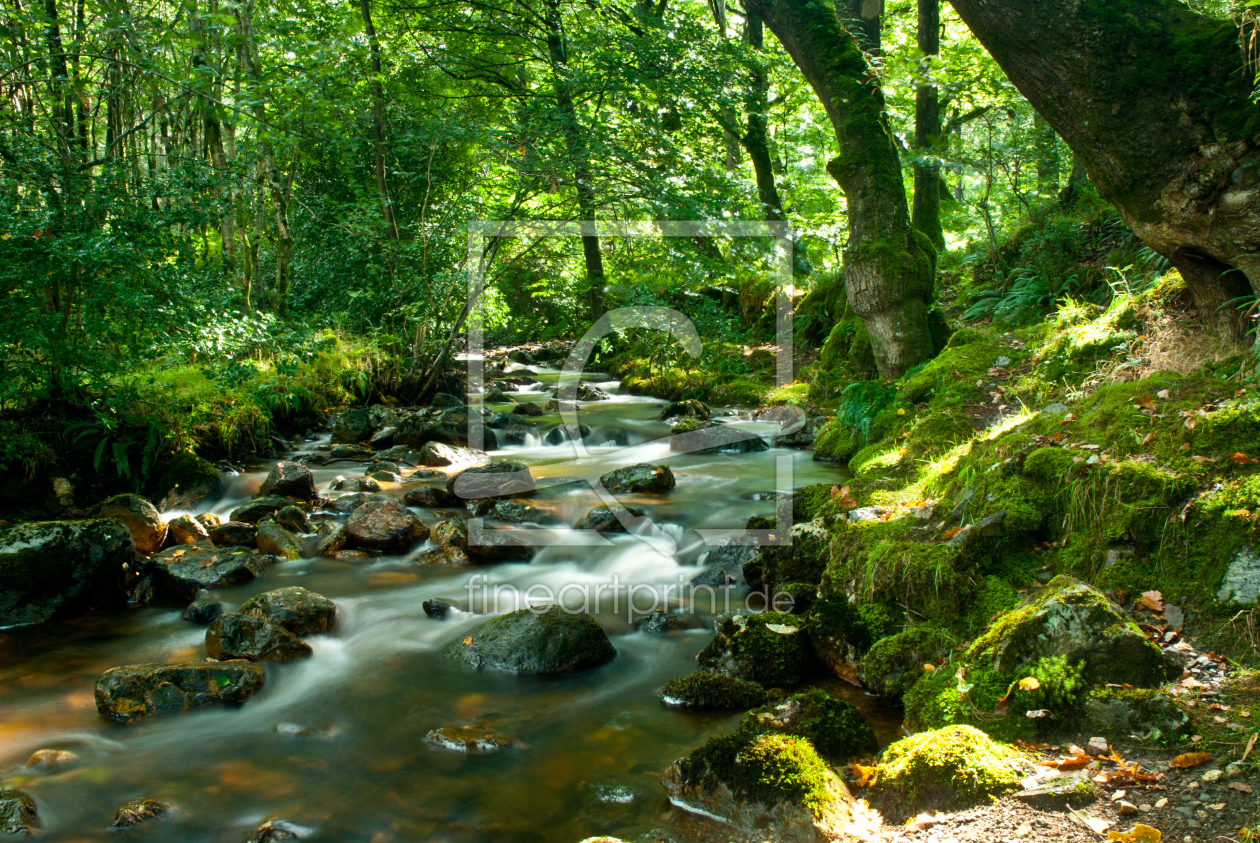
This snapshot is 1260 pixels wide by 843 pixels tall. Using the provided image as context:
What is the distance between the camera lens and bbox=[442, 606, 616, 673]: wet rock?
5.01m

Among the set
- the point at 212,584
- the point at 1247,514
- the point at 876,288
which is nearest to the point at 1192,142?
the point at 1247,514

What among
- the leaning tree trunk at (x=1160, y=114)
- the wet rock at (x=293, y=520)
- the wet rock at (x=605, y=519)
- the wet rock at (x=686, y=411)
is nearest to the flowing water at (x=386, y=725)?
the wet rock at (x=605, y=519)

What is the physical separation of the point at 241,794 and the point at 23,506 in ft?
18.5

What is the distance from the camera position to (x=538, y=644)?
505 cm

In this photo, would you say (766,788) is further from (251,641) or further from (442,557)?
(442,557)

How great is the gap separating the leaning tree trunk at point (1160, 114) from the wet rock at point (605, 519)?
5.07 m

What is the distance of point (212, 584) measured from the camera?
6348 mm

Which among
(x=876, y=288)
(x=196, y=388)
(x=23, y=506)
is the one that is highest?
(x=876, y=288)

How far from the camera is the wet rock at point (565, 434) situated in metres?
12.6

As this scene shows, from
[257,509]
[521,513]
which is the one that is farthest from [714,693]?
[257,509]

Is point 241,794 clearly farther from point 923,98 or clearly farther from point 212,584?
point 923,98

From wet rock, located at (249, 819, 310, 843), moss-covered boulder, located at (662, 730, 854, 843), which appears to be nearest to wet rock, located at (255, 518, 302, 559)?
wet rock, located at (249, 819, 310, 843)

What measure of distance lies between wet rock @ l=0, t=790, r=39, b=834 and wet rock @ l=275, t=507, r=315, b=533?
4.12 metres

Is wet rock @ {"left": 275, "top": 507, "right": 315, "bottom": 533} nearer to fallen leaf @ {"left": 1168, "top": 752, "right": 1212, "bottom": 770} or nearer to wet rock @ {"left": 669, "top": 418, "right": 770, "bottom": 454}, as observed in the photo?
wet rock @ {"left": 669, "top": 418, "right": 770, "bottom": 454}
